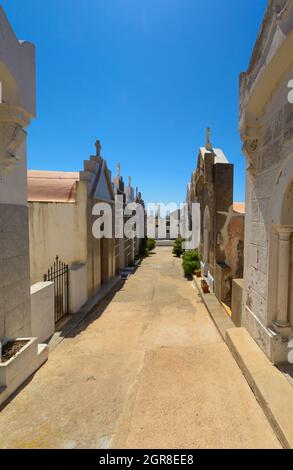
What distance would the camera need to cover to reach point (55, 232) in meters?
7.29

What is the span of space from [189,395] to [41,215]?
21.0 ft

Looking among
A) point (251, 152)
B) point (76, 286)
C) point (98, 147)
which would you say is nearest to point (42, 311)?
point (76, 286)

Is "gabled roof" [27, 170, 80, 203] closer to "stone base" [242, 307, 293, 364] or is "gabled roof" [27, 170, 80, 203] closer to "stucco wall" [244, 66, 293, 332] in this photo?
"stucco wall" [244, 66, 293, 332]

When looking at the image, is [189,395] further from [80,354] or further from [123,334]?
[123,334]

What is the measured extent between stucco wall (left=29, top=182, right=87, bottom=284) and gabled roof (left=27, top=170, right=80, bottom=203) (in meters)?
0.30

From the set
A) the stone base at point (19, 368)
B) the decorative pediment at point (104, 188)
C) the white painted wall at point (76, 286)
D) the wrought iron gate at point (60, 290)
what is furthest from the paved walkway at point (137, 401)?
the decorative pediment at point (104, 188)

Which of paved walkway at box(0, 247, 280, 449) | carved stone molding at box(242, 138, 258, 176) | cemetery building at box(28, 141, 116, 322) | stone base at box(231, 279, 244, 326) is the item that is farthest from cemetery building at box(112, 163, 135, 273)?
A: carved stone molding at box(242, 138, 258, 176)

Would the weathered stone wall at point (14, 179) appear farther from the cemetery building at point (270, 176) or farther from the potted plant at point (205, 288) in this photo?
the potted plant at point (205, 288)

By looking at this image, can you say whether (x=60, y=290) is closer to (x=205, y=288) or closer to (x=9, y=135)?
(x=9, y=135)

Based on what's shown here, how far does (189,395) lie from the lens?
2.88 metres

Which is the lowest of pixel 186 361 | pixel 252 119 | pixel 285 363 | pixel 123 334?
pixel 123 334

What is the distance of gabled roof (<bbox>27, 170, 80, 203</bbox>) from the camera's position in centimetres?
746
